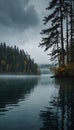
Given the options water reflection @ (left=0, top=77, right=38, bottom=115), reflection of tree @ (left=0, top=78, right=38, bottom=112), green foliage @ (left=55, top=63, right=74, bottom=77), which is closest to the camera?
water reflection @ (left=0, top=77, right=38, bottom=115)

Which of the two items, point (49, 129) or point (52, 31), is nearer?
point (49, 129)

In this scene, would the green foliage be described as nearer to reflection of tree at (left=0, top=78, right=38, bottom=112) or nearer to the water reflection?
reflection of tree at (left=0, top=78, right=38, bottom=112)

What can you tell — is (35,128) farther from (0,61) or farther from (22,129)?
(0,61)

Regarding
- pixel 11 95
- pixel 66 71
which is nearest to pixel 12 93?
pixel 11 95

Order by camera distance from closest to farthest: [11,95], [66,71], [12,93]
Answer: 1. [11,95]
2. [12,93]
3. [66,71]

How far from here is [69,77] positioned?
3322cm

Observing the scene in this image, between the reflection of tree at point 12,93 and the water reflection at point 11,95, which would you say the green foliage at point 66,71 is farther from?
the water reflection at point 11,95

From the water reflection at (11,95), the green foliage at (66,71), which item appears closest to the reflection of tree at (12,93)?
the water reflection at (11,95)

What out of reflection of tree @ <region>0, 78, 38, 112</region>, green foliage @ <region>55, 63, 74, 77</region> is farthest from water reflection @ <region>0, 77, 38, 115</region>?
green foliage @ <region>55, 63, 74, 77</region>

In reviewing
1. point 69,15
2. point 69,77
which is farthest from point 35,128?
point 69,15

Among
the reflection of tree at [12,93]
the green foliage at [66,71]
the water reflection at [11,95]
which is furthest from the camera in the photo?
the green foliage at [66,71]

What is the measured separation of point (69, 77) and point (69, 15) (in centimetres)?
1295

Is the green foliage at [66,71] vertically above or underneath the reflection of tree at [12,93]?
above

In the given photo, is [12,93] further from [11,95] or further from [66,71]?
[66,71]
